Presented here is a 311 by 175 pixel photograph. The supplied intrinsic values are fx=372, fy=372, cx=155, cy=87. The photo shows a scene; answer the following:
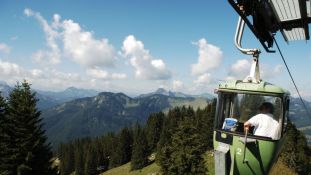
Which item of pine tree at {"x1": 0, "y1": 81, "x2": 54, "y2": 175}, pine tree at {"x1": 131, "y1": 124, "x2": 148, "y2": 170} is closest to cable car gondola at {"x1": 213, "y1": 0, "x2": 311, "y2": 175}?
pine tree at {"x1": 0, "y1": 81, "x2": 54, "y2": 175}

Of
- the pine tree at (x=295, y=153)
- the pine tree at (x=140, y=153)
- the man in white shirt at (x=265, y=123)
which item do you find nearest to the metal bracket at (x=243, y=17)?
the man in white shirt at (x=265, y=123)

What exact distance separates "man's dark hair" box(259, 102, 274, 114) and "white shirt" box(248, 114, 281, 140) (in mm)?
138

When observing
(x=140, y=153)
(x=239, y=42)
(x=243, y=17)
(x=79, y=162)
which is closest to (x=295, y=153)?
(x=140, y=153)

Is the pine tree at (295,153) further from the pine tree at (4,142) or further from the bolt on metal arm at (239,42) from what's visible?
the bolt on metal arm at (239,42)

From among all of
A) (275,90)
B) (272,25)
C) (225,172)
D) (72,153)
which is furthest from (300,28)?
(72,153)

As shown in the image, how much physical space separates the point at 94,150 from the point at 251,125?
129 meters

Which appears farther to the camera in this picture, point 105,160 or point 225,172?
point 105,160

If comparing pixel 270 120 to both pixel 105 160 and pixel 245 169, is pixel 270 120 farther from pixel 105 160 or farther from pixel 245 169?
pixel 105 160

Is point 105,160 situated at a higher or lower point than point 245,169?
lower

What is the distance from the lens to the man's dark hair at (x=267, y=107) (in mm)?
8389

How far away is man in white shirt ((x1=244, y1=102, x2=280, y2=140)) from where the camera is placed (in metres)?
8.16

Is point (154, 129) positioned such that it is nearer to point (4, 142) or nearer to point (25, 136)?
point (25, 136)

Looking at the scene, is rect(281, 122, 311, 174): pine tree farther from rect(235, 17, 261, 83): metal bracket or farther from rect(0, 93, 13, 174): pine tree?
rect(235, 17, 261, 83): metal bracket

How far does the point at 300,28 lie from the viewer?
9383 millimetres
